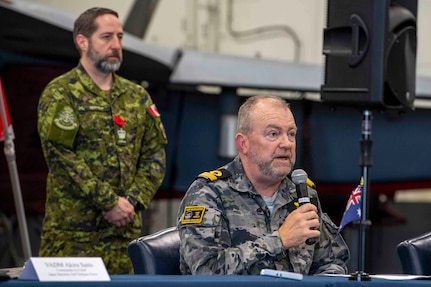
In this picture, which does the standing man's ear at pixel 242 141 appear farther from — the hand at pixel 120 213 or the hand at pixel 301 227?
the hand at pixel 120 213

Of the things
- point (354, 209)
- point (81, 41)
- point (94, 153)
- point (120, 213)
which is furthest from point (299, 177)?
point (81, 41)

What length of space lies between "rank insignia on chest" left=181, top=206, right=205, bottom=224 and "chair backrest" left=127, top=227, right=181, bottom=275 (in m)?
0.16

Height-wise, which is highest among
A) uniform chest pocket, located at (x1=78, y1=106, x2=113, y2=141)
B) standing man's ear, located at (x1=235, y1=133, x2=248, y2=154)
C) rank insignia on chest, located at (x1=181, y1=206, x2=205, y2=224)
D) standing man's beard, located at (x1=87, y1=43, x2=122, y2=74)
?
standing man's beard, located at (x1=87, y1=43, x2=122, y2=74)

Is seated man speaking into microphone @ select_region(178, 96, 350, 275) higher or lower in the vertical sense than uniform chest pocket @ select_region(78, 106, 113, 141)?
lower

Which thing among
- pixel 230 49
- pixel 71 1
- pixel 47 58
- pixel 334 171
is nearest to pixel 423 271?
pixel 47 58

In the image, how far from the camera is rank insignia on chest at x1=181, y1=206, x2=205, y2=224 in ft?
10.9

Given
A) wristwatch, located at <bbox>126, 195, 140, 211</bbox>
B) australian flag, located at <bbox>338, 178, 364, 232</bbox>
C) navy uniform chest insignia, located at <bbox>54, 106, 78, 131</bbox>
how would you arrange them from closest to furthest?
australian flag, located at <bbox>338, 178, 364, 232</bbox> → navy uniform chest insignia, located at <bbox>54, 106, 78, 131</bbox> → wristwatch, located at <bbox>126, 195, 140, 211</bbox>

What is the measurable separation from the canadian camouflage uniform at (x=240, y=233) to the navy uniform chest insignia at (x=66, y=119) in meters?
1.48

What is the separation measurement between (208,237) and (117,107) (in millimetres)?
1825

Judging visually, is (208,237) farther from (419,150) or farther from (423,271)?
Result: (419,150)

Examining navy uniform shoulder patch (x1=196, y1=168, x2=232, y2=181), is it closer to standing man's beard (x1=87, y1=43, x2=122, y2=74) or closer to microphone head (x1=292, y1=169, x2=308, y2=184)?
microphone head (x1=292, y1=169, x2=308, y2=184)

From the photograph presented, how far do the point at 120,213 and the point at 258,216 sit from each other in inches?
61.2

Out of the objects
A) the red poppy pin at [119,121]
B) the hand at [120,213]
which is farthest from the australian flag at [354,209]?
the red poppy pin at [119,121]

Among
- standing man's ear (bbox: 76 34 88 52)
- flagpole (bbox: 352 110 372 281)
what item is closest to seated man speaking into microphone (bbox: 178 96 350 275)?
flagpole (bbox: 352 110 372 281)
